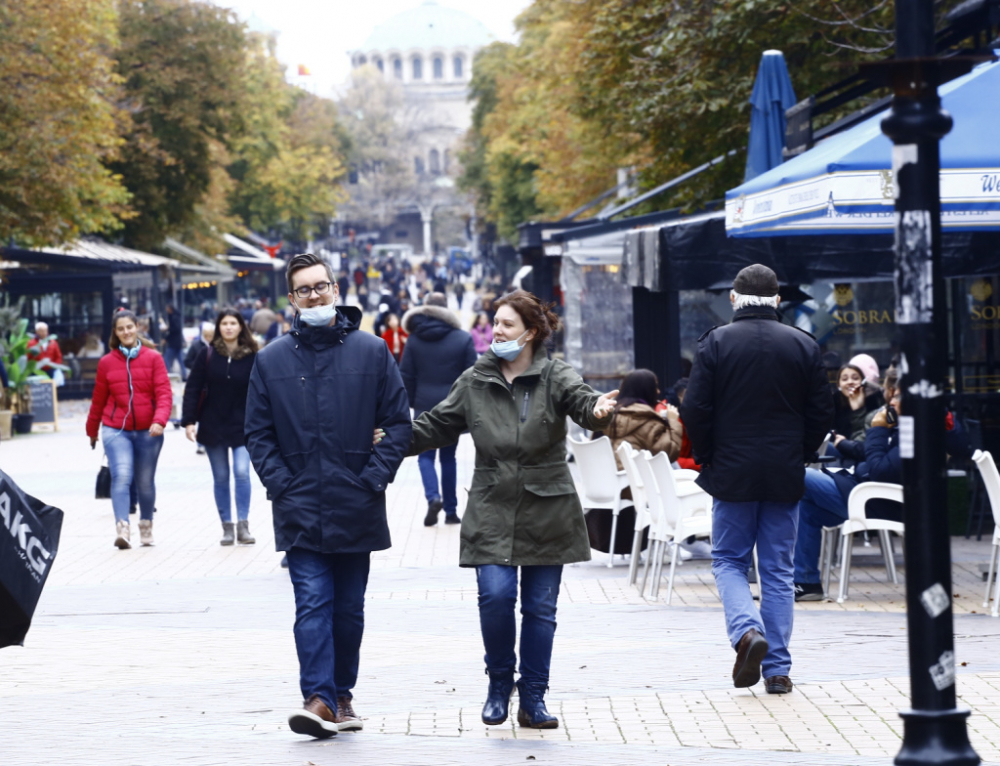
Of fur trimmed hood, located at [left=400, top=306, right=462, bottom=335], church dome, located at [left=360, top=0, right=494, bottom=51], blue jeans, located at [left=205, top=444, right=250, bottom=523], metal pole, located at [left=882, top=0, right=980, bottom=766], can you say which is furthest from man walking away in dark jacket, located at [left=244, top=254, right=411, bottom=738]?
church dome, located at [left=360, top=0, right=494, bottom=51]

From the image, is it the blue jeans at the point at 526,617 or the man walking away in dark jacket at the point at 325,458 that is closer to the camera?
the man walking away in dark jacket at the point at 325,458

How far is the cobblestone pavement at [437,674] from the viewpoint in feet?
18.3

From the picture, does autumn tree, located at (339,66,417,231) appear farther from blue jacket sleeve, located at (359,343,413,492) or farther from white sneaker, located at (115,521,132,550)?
blue jacket sleeve, located at (359,343,413,492)

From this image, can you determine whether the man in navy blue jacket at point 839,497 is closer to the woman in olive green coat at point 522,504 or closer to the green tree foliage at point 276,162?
the woman in olive green coat at point 522,504

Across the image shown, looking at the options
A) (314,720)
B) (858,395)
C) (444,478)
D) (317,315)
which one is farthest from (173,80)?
(314,720)

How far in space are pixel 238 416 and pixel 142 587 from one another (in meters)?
1.81

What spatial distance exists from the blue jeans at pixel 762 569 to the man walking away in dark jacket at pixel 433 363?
6246 mm

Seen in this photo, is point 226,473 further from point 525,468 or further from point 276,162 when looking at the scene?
point 276,162

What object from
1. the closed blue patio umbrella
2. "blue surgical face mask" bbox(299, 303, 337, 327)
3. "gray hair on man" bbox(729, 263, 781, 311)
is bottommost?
"blue surgical face mask" bbox(299, 303, 337, 327)

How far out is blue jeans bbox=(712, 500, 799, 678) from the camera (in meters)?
6.38

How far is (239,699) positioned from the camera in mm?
6543

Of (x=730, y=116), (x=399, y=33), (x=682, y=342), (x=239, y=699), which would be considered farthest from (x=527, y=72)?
(x=399, y=33)

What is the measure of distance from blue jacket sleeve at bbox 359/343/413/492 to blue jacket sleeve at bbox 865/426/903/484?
381cm

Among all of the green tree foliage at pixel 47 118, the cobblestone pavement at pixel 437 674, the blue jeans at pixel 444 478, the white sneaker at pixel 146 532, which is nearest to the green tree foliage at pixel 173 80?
the green tree foliage at pixel 47 118
